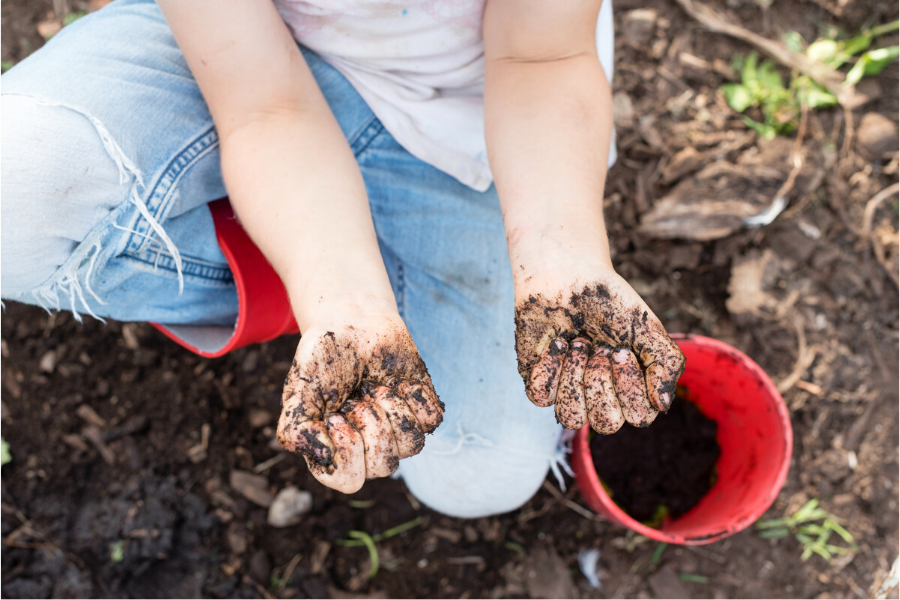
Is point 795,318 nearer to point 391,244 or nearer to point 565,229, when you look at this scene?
point 565,229

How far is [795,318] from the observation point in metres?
1.88

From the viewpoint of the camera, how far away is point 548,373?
38.0 inches

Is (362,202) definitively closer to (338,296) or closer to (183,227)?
(338,296)

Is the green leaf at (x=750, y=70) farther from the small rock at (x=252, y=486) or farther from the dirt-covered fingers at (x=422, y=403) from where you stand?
the small rock at (x=252, y=486)

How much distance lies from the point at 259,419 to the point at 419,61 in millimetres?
1221

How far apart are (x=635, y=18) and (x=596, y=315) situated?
5.18ft

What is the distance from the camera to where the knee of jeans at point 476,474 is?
5.00 feet

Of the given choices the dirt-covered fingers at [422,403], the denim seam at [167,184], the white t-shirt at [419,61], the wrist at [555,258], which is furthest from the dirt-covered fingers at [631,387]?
the denim seam at [167,184]

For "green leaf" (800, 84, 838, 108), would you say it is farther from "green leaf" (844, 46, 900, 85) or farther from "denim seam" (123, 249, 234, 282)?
"denim seam" (123, 249, 234, 282)

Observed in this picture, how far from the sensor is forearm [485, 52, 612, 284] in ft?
3.47

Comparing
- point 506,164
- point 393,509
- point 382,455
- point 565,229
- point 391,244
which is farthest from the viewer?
point 393,509

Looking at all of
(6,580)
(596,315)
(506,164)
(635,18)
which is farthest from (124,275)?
(635,18)

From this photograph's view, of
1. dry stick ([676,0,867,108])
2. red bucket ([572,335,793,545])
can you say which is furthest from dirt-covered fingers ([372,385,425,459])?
dry stick ([676,0,867,108])

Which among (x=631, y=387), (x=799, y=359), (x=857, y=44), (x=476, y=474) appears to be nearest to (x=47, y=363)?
(x=476, y=474)
